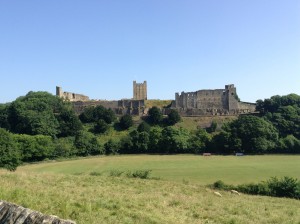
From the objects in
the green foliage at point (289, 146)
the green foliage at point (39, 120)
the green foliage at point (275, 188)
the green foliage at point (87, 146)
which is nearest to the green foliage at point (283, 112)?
the green foliage at point (289, 146)

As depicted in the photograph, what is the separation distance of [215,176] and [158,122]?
50.7 metres

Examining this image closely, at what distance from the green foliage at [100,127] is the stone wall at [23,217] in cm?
7471

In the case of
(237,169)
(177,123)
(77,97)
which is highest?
(77,97)

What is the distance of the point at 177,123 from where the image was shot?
88250mm

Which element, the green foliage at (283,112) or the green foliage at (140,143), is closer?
the green foliage at (140,143)

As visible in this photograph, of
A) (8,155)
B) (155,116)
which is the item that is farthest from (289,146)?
(8,155)

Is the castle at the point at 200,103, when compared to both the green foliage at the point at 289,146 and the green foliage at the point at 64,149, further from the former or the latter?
the green foliage at the point at 64,149

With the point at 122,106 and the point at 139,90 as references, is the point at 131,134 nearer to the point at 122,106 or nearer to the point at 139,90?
the point at 122,106

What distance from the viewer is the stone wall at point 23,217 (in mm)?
5668

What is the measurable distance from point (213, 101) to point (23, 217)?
324 feet

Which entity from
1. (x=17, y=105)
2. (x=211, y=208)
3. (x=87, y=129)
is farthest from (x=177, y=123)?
(x=211, y=208)

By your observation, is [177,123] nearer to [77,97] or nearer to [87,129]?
[87,129]

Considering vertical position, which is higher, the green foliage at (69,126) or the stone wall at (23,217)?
the green foliage at (69,126)

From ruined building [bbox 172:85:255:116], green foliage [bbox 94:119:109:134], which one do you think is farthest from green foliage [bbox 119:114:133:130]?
ruined building [bbox 172:85:255:116]
